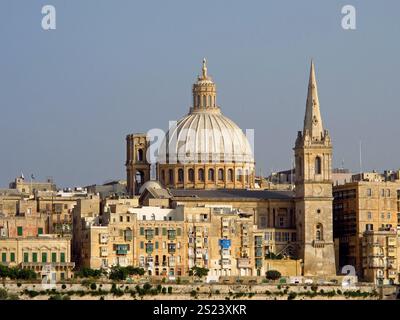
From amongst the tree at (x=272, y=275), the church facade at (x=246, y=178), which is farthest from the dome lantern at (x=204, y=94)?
the tree at (x=272, y=275)

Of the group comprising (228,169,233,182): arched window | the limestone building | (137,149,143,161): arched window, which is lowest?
the limestone building

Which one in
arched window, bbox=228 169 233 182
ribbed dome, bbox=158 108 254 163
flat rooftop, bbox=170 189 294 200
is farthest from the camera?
arched window, bbox=228 169 233 182

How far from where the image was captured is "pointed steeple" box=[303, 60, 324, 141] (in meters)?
181

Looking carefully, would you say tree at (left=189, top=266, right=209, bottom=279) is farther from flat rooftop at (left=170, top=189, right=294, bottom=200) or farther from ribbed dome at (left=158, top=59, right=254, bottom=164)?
ribbed dome at (left=158, top=59, right=254, bottom=164)

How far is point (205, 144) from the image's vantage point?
7431 inches

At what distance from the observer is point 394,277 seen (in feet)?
586

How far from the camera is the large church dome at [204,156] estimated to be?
188 meters

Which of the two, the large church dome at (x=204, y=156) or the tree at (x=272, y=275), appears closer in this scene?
the tree at (x=272, y=275)

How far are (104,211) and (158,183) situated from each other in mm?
9533

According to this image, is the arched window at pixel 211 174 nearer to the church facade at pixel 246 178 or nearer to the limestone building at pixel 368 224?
the church facade at pixel 246 178

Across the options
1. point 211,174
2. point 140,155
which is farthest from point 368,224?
point 140,155

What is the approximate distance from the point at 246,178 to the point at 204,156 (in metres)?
3.08

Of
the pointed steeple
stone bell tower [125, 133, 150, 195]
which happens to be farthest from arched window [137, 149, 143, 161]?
the pointed steeple

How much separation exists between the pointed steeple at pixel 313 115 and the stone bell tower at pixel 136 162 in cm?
1135
